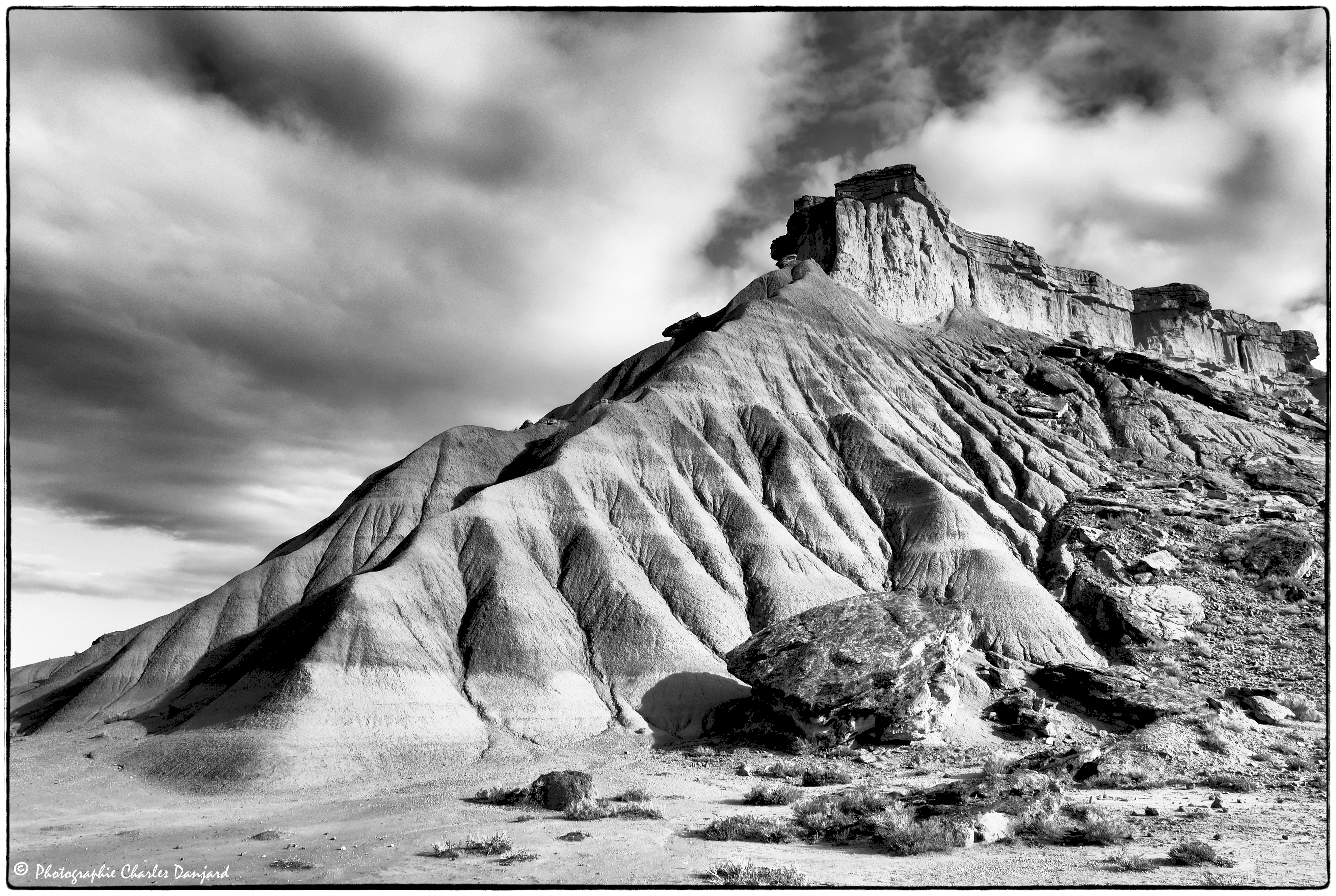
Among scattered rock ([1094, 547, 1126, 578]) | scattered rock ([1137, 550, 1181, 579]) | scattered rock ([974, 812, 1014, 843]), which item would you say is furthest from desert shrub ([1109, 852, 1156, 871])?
scattered rock ([1137, 550, 1181, 579])

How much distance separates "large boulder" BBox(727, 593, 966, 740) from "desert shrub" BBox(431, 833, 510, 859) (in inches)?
654

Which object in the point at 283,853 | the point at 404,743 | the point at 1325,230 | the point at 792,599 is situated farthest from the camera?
the point at 792,599

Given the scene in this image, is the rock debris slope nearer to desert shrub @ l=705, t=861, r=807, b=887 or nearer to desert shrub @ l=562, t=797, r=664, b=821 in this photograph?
desert shrub @ l=562, t=797, r=664, b=821

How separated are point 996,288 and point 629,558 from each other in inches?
2705

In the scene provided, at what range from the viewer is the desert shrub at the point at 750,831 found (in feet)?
65.4

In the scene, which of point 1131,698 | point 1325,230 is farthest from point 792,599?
point 1325,230

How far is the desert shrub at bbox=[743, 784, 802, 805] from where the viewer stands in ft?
82.7

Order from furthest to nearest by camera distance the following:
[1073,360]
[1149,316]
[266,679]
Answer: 1. [1149,316]
2. [1073,360]
3. [266,679]

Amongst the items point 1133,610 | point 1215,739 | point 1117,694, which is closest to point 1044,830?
point 1215,739

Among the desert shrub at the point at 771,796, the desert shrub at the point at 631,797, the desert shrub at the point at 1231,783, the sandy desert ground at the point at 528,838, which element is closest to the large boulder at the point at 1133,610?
the desert shrub at the point at 1231,783

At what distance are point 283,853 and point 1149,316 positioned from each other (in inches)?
4620

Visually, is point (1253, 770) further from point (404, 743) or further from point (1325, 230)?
point (404, 743)

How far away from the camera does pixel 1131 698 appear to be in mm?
35938

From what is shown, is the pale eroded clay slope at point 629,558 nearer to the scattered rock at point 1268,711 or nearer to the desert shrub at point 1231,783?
the scattered rock at point 1268,711
